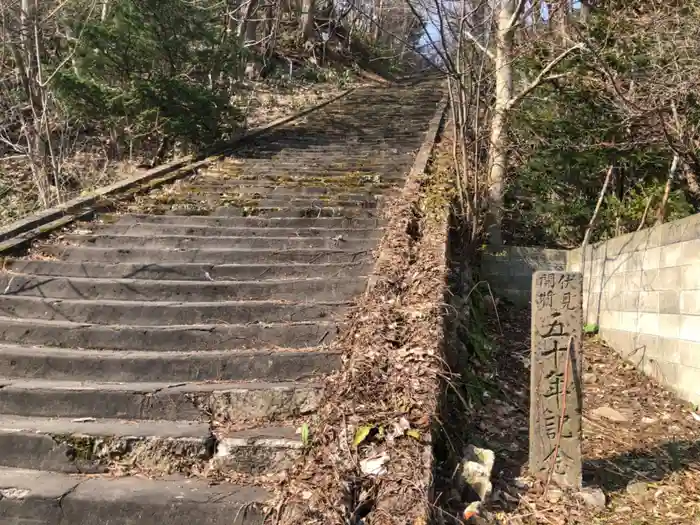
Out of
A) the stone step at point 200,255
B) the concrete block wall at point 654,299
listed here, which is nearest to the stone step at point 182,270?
the stone step at point 200,255

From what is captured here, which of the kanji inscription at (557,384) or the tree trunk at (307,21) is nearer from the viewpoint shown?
the kanji inscription at (557,384)

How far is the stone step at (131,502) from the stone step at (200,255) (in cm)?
284

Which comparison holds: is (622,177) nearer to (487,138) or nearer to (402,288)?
(487,138)

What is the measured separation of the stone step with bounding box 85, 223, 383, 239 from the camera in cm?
623

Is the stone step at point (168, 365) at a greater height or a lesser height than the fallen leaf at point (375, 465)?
greater

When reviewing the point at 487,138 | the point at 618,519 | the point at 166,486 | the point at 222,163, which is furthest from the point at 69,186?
the point at 618,519

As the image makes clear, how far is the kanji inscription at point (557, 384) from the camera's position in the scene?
350 centimetres

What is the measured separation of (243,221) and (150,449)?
383 centimetres

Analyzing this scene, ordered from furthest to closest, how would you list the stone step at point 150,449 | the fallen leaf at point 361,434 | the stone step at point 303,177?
1. the stone step at point 303,177
2. the stone step at point 150,449
3. the fallen leaf at point 361,434

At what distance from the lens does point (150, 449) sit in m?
3.20

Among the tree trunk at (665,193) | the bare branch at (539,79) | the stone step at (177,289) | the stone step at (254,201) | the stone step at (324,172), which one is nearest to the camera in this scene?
the stone step at (177,289)

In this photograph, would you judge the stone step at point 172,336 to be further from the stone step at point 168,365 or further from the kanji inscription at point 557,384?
the kanji inscription at point 557,384

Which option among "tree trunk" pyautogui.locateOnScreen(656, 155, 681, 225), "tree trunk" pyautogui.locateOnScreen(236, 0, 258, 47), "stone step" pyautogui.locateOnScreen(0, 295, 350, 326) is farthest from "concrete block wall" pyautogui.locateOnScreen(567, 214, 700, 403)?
"tree trunk" pyautogui.locateOnScreen(236, 0, 258, 47)

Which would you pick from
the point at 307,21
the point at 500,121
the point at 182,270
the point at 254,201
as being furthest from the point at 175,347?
the point at 307,21
